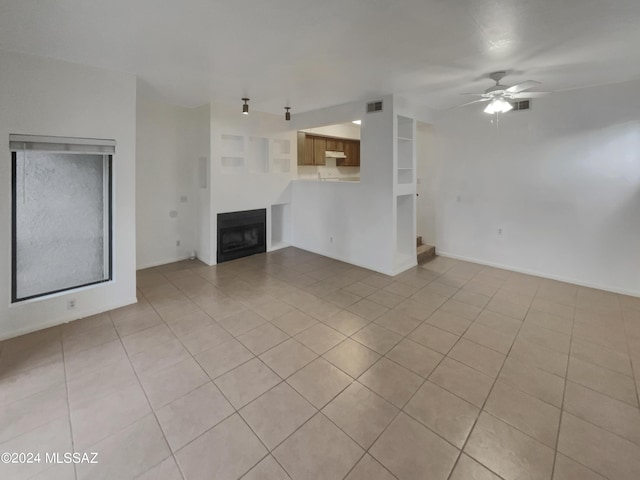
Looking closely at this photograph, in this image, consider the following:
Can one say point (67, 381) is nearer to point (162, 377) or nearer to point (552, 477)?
point (162, 377)

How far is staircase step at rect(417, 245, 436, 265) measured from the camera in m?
5.43

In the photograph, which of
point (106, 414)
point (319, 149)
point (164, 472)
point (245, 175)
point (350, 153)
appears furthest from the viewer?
point (350, 153)

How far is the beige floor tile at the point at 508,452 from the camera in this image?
1621 mm

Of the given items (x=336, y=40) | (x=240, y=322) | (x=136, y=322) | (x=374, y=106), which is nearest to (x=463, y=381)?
(x=240, y=322)

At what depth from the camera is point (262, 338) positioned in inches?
116

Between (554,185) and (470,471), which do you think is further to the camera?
(554,185)

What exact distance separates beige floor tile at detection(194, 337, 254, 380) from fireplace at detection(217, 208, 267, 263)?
2879 mm

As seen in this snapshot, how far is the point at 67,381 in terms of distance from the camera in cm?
233

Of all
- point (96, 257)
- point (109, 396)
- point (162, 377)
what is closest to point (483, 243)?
point (162, 377)

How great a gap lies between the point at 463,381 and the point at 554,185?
373 cm

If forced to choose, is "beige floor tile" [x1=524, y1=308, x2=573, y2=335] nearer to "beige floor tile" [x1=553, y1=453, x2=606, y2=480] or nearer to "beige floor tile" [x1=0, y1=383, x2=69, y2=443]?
"beige floor tile" [x1=553, y1=453, x2=606, y2=480]

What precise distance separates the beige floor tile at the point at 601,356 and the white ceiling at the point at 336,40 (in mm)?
2825

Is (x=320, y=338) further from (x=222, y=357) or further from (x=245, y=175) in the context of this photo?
(x=245, y=175)

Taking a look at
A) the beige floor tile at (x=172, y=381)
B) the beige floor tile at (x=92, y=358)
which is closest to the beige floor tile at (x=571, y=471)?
the beige floor tile at (x=172, y=381)
